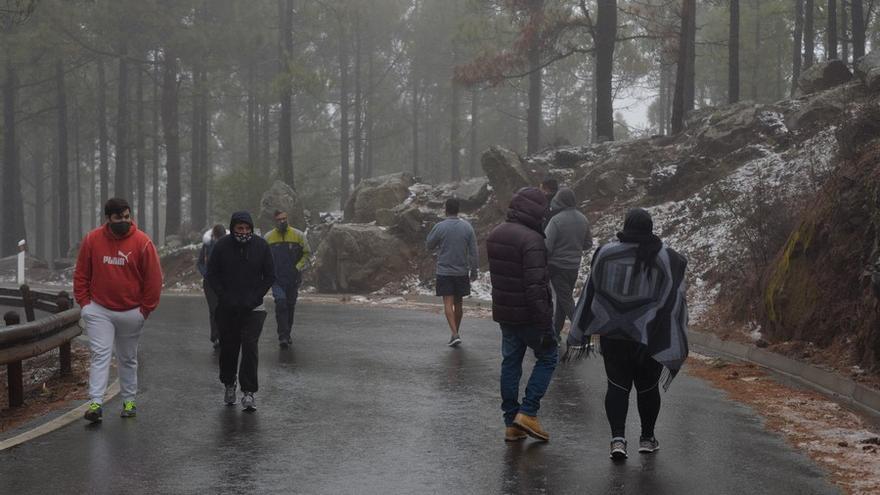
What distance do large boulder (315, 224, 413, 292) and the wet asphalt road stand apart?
12718mm

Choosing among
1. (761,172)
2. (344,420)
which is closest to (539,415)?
(344,420)

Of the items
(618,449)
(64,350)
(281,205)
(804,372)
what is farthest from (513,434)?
(281,205)

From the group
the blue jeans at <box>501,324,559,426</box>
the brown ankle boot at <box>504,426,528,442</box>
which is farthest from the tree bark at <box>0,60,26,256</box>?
the brown ankle boot at <box>504,426,528,442</box>

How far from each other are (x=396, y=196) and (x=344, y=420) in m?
22.2

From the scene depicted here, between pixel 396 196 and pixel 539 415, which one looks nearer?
pixel 539 415

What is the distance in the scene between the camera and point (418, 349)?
→ 46.3ft

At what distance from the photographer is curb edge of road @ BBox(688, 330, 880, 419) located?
32.5 feet

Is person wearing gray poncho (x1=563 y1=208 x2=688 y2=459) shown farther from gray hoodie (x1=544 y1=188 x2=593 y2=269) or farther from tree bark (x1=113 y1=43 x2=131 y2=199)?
tree bark (x1=113 y1=43 x2=131 y2=199)

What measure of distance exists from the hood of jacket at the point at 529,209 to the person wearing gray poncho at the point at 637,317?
709 mm

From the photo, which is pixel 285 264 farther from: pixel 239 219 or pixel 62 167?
pixel 62 167

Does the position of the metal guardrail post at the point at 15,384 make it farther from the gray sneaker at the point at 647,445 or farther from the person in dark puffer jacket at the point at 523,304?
the gray sneaker at the point at 647,445

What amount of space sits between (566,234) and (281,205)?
70.6 ft

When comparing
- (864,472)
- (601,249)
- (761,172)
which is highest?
(761,172)

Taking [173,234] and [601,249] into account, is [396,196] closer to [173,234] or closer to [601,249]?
[173,234]
